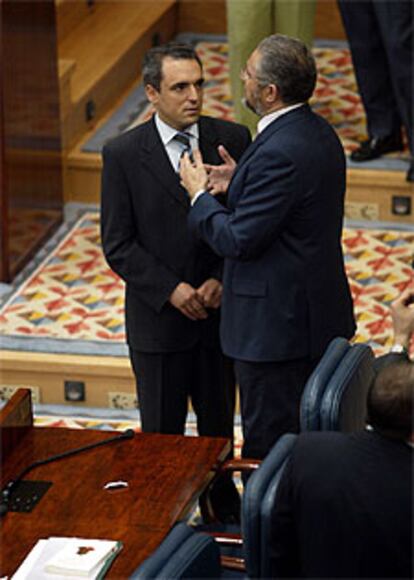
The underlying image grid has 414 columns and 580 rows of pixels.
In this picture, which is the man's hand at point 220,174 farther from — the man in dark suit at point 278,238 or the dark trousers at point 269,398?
the dark trousers at point 269,398

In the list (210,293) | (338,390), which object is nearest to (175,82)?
(210,293)

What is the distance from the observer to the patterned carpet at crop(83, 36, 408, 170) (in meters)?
7.50

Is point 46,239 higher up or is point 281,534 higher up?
point 281,534

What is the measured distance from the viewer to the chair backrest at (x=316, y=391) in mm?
4008

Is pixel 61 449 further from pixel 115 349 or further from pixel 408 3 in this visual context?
pixel 408 3

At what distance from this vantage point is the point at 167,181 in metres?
4.55

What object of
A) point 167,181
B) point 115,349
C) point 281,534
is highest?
point 167,181

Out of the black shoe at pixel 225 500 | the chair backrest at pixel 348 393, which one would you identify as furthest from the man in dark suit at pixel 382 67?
the chair backrest at pixel 348 393

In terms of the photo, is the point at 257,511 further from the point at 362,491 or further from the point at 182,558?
the point at 362,491

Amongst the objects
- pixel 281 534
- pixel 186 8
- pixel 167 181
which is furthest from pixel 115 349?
pixel 186 8

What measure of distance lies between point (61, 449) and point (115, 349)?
166 centimetres

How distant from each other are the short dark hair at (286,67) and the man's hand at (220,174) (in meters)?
0.36

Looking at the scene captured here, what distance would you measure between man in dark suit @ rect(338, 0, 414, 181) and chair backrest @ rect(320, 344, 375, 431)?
2.79m

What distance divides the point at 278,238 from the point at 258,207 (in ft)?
0.45
